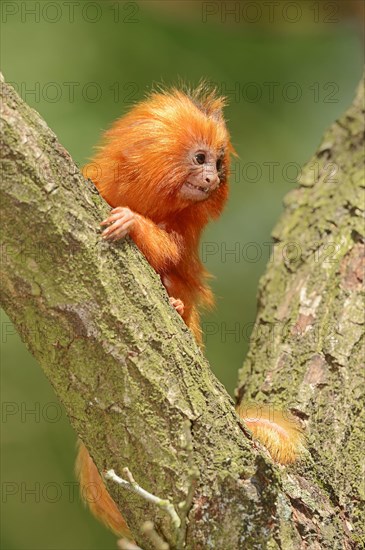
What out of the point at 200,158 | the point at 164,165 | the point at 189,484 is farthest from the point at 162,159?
the point at 189,484

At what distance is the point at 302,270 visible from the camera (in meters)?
4.85

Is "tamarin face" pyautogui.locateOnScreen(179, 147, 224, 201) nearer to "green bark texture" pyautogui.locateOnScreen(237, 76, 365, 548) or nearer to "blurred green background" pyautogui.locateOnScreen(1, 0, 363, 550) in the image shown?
"green bark texture" pyautogui.locateOnScreen(237, 76, 365, 548)

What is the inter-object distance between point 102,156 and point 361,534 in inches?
92.6

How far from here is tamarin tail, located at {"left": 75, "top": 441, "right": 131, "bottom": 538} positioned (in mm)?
4363

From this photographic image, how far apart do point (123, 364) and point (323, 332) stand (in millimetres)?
1654

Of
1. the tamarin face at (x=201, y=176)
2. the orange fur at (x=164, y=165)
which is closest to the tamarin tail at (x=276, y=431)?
the orange fur at (x=164, y=165)

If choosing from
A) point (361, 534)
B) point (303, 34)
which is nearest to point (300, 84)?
point (303, 34)

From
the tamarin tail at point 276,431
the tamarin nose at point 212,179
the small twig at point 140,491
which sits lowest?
the small twig at point 140,491

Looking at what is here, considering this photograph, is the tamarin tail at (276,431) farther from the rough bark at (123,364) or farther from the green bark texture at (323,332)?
the rough bark at (123,364)

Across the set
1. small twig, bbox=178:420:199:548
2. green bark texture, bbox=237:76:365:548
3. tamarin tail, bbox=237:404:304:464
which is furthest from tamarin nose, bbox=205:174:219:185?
small twig, bbox=178:420:199:548

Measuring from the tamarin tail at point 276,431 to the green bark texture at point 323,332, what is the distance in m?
0.06

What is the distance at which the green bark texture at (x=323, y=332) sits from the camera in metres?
3.73

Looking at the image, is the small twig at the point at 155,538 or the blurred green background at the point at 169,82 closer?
the small twig at the point at 155,538

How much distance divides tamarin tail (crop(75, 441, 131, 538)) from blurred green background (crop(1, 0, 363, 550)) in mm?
3139
